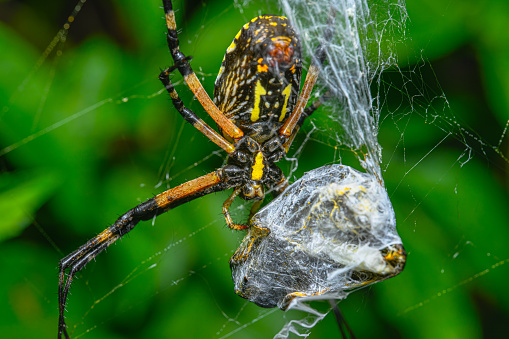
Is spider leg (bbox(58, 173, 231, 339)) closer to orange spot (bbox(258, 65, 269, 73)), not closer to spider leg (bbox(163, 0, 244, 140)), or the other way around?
spider leg (bbox(163, 0, 244, 140))

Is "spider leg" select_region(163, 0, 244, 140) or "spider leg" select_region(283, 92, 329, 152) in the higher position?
"spider leg" select_region(163, 0, 244, 140)

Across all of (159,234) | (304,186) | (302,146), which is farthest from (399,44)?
(159,234)

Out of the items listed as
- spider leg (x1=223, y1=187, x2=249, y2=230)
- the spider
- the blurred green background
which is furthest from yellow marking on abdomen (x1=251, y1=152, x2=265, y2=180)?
the blurred green background

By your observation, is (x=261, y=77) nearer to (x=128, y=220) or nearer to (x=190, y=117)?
(x=190, y=117)

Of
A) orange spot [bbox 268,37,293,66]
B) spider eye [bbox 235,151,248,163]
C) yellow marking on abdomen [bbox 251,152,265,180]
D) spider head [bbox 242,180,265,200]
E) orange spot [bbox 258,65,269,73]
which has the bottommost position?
spider head [bbox 242,180,265,200]

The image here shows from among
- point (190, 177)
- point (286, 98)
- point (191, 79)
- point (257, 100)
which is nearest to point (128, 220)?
point (190, 177)

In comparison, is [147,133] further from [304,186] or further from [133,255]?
[304,186]

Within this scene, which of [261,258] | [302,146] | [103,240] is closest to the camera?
[261,258]

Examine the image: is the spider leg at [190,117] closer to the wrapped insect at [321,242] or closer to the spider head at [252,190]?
the spider head at [252,190]
